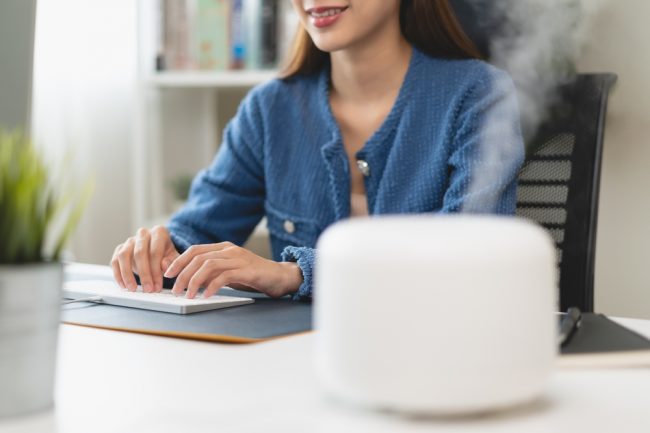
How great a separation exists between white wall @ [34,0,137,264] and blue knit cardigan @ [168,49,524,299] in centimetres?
95

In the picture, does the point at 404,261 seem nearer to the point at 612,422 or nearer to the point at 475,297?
the point at 475,297

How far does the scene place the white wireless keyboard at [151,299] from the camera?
0.94 m

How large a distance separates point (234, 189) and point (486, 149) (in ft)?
1.54

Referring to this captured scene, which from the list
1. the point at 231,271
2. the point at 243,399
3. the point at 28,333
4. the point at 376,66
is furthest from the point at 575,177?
the point at 28,333

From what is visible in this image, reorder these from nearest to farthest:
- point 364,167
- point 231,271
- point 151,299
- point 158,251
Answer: point 151,299
point 231,271
point 158,251
point 364,167

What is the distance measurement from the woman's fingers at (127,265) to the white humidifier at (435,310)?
2.00 feet

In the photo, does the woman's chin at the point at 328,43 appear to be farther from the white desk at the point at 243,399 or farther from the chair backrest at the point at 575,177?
the white desk at the point at 243,399

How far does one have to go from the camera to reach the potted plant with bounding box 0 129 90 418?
537 mm

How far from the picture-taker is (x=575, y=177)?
132cm

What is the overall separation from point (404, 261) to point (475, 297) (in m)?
0.05

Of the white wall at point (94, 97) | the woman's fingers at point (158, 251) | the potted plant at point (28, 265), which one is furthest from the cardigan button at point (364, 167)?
the white wall at point (94, 97)

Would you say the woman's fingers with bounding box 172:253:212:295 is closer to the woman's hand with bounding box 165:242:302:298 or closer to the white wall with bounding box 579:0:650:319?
the woman's hand with bounding box 165:242:302:298

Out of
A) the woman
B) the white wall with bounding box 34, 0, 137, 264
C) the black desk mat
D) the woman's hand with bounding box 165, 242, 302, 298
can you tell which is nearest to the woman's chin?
the woman

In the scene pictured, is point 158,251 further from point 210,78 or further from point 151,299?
point 210,78
